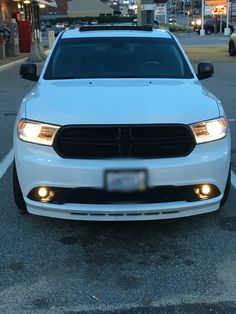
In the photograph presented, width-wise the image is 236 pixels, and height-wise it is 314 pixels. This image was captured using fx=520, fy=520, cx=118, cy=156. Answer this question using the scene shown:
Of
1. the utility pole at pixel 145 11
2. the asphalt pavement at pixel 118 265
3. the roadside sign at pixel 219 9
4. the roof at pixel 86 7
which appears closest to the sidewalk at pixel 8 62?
the utility pole at pixel 145 11

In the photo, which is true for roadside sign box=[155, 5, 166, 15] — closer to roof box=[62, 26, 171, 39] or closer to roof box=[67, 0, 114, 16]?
roof box=[67, 0, 114, 16]

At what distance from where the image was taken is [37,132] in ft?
13.4

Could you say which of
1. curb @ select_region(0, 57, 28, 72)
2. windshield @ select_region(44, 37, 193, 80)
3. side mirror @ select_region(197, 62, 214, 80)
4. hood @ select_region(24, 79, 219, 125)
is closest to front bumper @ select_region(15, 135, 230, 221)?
hood @ select_region(24, 79, 219, 125)

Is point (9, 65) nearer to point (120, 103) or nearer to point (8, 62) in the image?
point (8, 62)

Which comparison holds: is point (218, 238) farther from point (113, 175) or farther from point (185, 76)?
point (185, 76)

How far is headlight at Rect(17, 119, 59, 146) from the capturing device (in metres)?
4.03

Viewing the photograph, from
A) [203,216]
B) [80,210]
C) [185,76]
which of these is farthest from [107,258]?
[185,76]

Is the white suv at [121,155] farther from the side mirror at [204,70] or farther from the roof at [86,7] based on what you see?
the roof at [86,7]

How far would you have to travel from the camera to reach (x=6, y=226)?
4613 millimetres

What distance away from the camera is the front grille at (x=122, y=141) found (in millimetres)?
3941

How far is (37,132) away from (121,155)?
27.7 inches

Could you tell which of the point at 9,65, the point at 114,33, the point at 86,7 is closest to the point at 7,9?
the point at 9,65

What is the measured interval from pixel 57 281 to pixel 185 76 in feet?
8.80

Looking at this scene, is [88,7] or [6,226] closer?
[6,226]
